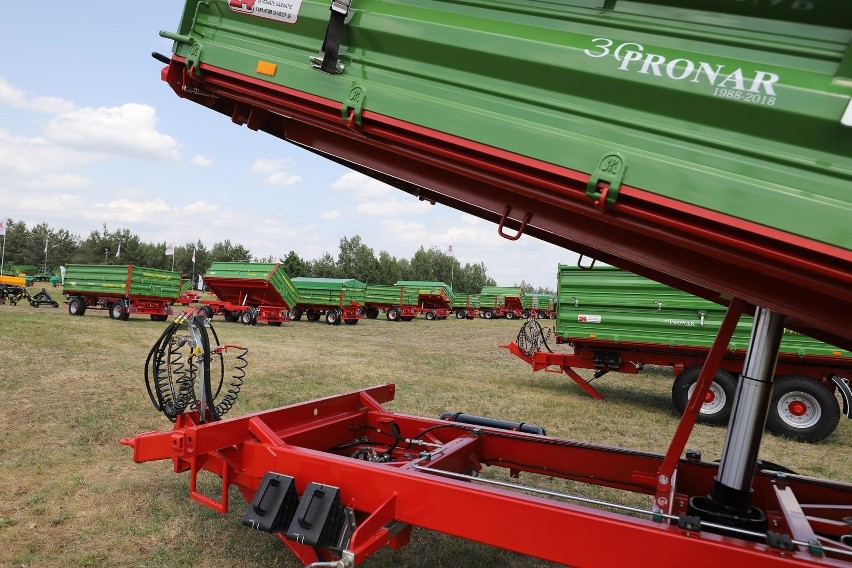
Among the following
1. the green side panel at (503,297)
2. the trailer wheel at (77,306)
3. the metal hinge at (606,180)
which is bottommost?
the trailer wheel at (77,306)

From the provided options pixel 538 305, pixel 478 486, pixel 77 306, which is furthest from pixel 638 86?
pixel 538 305

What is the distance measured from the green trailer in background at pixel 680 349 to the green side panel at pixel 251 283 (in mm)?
12829

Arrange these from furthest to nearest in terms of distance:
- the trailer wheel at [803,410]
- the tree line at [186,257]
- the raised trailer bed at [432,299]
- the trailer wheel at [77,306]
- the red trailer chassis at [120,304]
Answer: the tree line at [186,257], the raised trailer bed at [432,299], the trailer wheel at [77,306], the red trailer chassis at [120,304], the trailer wheel at [803,410]

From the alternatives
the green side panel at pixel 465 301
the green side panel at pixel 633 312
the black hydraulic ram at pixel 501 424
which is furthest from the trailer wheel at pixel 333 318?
the black hydraulic ram at pixel 501 424

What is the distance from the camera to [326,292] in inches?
975

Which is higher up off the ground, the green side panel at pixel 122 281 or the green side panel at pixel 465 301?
the green side panel at pixel 465 301

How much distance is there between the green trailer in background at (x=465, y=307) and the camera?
36412mm

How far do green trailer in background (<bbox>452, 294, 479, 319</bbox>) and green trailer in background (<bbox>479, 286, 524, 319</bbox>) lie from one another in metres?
0.61

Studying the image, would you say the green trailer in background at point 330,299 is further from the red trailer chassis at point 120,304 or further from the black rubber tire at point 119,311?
the black rubber tire at point 119,311

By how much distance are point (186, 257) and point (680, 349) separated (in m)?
77.5

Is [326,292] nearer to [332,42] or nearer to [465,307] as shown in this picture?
[465,307]

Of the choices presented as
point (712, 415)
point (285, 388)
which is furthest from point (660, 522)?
point (285, 388)

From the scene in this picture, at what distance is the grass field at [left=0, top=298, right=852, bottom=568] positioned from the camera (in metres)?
3.38

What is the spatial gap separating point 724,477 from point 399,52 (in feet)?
7.62
